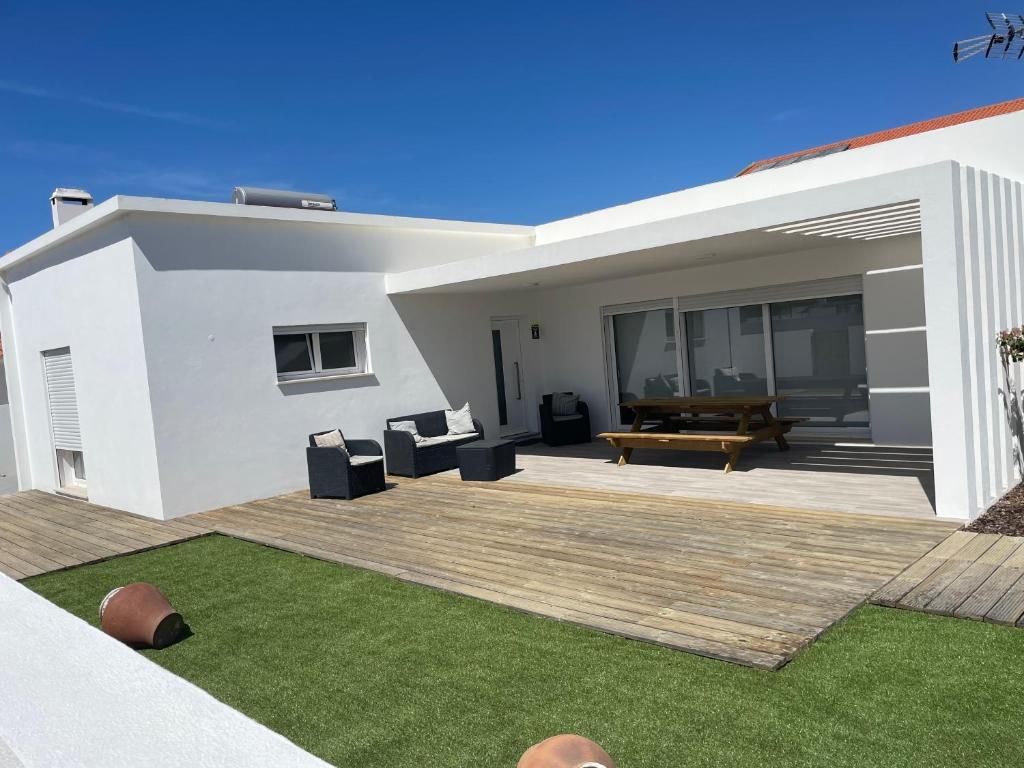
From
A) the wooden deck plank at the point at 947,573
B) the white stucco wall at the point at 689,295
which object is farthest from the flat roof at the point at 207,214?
the wooden deck plank at the point at 947,573

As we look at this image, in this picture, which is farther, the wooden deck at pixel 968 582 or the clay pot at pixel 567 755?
the wooden deck at pixel 968 582

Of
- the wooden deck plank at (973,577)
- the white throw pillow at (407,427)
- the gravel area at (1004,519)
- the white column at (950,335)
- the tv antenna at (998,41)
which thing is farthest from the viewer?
the tv antenna at (998,41)

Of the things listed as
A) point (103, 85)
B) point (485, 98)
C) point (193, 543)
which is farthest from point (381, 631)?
point (485, 98)

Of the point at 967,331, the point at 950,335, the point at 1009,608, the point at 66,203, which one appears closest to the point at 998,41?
the point at 967,331

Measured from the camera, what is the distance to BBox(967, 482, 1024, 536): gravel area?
5.43 metres

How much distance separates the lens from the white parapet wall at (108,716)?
7.64 feet

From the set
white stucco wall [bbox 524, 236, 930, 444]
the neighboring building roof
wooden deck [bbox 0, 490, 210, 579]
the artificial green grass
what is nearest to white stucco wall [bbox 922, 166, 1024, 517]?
the artificial green grass

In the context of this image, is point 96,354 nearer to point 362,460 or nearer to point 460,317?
point 362,460

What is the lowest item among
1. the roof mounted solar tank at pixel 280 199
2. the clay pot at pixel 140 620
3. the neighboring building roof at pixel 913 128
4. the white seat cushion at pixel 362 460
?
the clay pot at pixel 140 620

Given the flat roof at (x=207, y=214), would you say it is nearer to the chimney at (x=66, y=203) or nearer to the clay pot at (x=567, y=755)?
the chimney at (x=66, y=203)

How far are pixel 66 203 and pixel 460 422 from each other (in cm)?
659

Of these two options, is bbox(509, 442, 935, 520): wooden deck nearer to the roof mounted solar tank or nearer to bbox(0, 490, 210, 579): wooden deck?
bbox(0, 490, 210, 579): wooden deck

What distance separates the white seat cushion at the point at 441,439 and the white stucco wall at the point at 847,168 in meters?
4.14

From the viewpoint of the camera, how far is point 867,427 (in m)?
10.1
